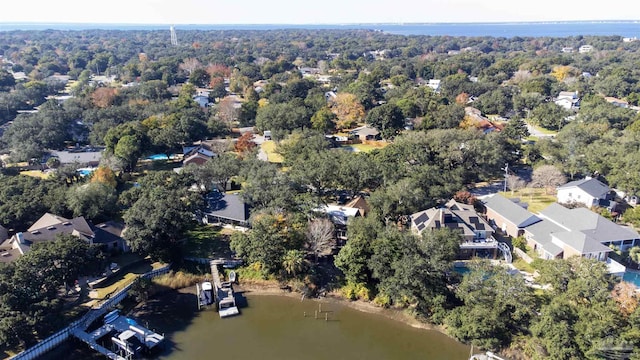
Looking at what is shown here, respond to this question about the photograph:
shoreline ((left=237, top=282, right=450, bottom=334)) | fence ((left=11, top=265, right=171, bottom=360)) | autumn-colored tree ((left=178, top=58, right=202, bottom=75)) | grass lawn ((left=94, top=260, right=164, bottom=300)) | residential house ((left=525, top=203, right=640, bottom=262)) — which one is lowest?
shoreline ((left=237, top=282, right=450, bottom=334))

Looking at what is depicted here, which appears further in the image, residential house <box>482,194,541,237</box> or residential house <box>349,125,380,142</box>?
residential house <box>349,125,380,142</box>

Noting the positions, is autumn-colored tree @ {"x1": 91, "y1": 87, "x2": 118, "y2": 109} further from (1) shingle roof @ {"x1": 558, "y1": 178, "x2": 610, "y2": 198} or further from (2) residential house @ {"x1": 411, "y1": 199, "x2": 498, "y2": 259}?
(1) shingle roof @ {"x1": 558, "y1": 178, "x2": 610, "y2": 198}

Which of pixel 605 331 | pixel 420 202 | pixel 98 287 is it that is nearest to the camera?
pixel 605 331

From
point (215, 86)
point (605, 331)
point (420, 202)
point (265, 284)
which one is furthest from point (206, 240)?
point (215, 86)

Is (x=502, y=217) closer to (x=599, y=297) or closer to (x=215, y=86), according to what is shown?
(x=599, y=297)

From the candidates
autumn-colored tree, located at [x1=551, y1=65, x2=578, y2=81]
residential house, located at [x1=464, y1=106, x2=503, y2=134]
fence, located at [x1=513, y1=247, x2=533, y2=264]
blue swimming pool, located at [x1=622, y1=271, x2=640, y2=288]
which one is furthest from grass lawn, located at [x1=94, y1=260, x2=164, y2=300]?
autumn-colored tree, located at [x1=551, y1=65, x2=578, y2=81]

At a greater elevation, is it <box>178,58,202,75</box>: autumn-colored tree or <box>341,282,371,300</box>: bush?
<box>178,58,202,75</box>: autumn-colored tree

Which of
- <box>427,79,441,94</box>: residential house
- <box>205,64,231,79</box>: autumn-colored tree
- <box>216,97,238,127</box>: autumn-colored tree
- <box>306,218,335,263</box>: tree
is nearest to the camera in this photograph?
<box>306,218,335,263</box>: tree

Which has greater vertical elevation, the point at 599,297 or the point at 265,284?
the point at 599,297

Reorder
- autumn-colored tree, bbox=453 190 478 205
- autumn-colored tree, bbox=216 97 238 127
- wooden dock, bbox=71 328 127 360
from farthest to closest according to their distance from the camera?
autumn-colored tree, bbox=216 97 238 127 < autumn-colored tree, bbox=453 190 478 205 < wooden dock, bbox=71 328 127 360
